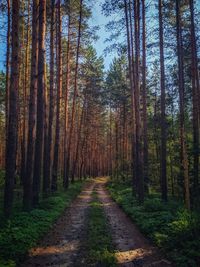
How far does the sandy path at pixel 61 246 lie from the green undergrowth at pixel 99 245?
10.0 inches

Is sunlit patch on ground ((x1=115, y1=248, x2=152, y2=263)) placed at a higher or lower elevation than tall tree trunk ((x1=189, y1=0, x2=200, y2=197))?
lower

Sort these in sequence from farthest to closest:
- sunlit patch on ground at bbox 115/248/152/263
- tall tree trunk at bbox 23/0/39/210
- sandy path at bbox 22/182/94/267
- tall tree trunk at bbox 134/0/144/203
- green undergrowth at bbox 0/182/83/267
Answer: tall tree trunk at bbox 134/0/144/203
tall tree trunk at bbox 23/0/39/210
sunlit patch on ground at bbox 115/248/152/263
sandy path at bbox 22/182/94/267
green undergrowth at bbox 0/182/83/267

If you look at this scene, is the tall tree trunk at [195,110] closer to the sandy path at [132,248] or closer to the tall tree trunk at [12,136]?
the sandy path at [132,248]

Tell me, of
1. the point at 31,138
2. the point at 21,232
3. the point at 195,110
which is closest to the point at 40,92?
the point at 31,138

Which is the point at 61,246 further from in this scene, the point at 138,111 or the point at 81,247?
the point at 138,111

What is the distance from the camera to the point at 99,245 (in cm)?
820

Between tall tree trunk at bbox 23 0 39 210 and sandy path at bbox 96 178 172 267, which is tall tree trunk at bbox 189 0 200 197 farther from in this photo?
tall tree trunk at bbox 23 0 39 210

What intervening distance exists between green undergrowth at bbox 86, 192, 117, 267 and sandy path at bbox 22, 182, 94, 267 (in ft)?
0.83

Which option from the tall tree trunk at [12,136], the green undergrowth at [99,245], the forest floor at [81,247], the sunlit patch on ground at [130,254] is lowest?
the sunlit patch on ground at [130,254]

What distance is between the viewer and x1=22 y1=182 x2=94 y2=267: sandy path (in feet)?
23.3

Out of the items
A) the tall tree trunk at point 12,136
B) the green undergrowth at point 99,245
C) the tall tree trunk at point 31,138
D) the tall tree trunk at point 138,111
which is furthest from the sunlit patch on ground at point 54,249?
the tall tree trunk at point 138,111

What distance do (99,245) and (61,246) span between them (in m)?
1.03

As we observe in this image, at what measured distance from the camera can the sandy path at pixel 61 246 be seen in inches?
279

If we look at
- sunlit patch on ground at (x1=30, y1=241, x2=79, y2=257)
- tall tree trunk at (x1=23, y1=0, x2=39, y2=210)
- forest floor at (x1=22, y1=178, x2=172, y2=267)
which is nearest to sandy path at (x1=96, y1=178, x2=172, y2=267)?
forest floor at (x1=22, y1=178, x2=172, y2=267)
